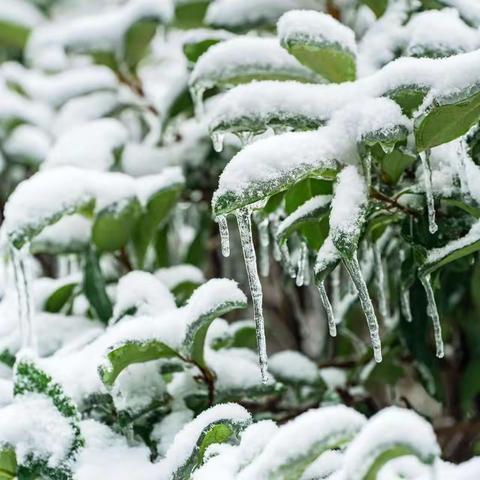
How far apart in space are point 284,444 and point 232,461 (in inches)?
5.1

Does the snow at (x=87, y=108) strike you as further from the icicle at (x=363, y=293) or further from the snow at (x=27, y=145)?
the icicle at (x=363, y=293)

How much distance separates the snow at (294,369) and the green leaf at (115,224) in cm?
28

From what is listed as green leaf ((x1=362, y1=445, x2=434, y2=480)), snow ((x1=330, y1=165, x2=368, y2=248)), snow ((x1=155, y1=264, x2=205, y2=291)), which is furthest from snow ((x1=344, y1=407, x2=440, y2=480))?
snow ((x1=155, y1=264, x2=205, y2=291))

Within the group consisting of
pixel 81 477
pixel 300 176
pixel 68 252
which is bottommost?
pixel 81 477

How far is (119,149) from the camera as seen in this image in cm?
140

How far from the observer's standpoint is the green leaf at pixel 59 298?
1224 millimetres

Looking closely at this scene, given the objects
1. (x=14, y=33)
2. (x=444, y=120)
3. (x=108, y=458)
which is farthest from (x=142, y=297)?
(x=14, y=33)

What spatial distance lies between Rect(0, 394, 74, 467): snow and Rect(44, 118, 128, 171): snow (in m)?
0.51

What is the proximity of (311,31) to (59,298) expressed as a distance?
0.55 m

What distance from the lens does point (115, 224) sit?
120 centimetres

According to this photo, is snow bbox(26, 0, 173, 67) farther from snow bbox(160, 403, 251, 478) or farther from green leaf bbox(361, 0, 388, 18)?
snow bbox(160, 403, 251, 478)

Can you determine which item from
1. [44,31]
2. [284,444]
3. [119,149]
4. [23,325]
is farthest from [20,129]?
[284,444]

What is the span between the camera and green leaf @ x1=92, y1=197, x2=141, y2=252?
1178 millimetres

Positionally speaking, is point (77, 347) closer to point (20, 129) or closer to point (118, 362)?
point (118, 362)
